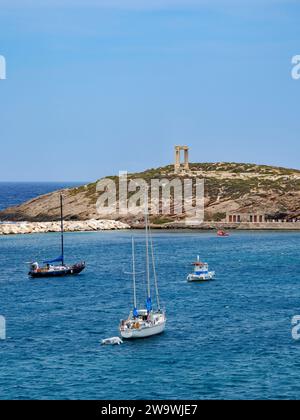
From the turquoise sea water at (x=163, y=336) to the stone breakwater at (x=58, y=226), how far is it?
56.1 metres

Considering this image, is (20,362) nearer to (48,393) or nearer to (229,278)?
(48,393)

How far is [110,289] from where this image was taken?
96250 millimetres

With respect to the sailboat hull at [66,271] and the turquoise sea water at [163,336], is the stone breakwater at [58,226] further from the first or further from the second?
the sailboat hull at [66,271]

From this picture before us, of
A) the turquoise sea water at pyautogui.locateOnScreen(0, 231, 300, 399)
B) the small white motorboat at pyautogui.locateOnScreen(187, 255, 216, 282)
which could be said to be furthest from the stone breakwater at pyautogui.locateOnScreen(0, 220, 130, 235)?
the small white motorboat at pyautogui.locateOnScreen(187, 255, 216, 282)

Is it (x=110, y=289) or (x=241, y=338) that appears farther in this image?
(x=110, y=289)

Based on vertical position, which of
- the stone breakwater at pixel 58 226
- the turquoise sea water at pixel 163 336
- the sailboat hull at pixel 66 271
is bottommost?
the turquoise sea water at pixel 163 336

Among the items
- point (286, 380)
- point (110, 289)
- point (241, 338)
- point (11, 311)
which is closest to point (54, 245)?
point (110, 289)

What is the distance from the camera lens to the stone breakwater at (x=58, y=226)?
182 m

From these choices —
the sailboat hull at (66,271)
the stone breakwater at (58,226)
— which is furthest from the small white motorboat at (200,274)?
the stone breakwater at (58,226)

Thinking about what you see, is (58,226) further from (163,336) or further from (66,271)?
(163,336)

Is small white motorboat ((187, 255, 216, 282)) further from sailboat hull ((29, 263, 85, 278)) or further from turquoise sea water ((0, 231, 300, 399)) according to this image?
sailboat hull ((29, 263, 85, 278))

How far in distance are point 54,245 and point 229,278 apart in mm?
54484
